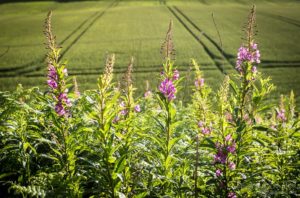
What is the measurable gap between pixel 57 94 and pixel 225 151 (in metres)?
2.23

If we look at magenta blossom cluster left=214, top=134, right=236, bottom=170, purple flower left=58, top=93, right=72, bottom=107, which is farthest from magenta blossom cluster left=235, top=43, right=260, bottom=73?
purple flower left=58, top=93, right=72, bottom=107

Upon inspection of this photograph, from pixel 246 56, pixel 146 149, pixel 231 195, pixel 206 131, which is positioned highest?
pixel 246 56

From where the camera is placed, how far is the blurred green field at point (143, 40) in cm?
2820

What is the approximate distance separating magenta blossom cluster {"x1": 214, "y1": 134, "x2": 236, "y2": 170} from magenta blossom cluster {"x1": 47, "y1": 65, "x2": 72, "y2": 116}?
196cm

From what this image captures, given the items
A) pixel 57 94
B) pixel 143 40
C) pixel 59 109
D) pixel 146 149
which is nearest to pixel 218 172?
pixel 146 149

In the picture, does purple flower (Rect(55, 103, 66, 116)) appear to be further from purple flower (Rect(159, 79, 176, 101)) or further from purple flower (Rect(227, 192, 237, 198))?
purple flower (Rect(227, 192, 237, 198))

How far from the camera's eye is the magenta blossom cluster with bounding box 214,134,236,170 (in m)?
4.02

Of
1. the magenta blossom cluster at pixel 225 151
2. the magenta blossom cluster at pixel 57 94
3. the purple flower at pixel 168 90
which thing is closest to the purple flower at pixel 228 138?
the magenta blossom cluster at pixel 225 151

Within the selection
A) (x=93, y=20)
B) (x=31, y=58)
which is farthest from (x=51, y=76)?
(x=93, y=20)

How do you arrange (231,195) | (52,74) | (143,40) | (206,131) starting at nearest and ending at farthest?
(231,195) → (52,74) → (206,131) → (143,40)

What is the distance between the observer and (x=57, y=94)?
13.6ft

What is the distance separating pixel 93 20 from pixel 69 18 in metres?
5.36

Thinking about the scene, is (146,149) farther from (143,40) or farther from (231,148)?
(143,40)

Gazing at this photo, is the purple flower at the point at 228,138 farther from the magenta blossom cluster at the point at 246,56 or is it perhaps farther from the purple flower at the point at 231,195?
the magenta blossom cluster at the point at 246,56
